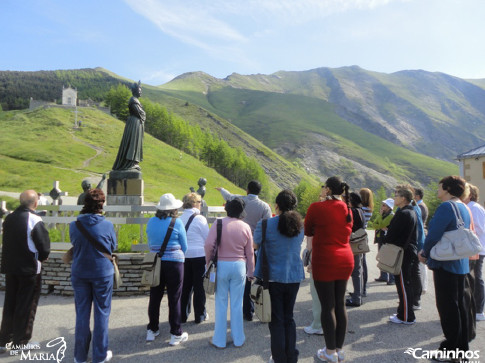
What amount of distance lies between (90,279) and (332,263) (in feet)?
10.5

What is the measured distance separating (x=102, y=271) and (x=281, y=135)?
138 metres

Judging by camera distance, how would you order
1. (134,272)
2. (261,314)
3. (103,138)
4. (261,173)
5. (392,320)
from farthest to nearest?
1. (261,173)
2. (103,138)
3. (134,272)
4. (392,320)
5. (261,314)

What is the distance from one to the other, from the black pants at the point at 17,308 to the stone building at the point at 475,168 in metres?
36.8

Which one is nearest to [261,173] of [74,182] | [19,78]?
[74,182]

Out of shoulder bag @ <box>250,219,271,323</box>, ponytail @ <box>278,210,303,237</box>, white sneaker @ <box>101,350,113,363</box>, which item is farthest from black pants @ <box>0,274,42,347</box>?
ponytail @ <box>278,210,303,237</box>

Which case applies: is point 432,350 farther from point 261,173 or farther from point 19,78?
point 19,78

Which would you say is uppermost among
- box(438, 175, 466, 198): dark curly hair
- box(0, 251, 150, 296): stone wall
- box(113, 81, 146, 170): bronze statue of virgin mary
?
box(113, 81, 146, 170): bronze statue of virgin mary

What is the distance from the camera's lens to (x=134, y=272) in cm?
754

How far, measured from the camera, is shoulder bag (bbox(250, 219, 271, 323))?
405cm

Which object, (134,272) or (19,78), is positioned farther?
(19,78)

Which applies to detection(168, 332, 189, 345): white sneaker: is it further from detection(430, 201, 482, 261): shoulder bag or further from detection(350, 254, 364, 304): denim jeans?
detection(430, 201, 482, 261): shoulder bag

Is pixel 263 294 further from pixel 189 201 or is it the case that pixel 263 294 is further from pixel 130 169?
pixel 130 169

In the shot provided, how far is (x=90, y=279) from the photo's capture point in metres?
4.19

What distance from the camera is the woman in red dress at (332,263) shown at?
4.27 m
